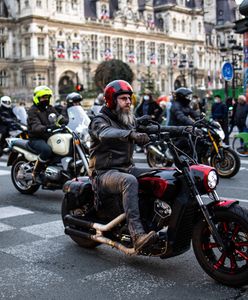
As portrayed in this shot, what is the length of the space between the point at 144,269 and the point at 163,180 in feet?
2.97

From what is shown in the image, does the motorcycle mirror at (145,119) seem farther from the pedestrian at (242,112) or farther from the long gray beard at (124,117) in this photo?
the pedestrian at (242,112)

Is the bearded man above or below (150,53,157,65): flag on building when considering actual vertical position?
below

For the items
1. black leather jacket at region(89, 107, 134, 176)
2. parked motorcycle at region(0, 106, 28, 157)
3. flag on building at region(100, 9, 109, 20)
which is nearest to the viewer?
black leather jacket at region(89, 107, 134, 176)

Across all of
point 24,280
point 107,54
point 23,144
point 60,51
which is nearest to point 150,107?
point 23,144

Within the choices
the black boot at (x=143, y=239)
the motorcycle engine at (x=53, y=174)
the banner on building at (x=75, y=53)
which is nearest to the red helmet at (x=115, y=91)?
the black boot at (x=143, y=239)

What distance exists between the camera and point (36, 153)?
8508 millimetres

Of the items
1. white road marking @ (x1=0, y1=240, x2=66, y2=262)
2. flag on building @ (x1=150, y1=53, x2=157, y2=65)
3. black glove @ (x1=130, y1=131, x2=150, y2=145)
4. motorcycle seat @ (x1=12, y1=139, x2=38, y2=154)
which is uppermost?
flag on building @ (x1=150, y1=53, x2=157, y2=65)

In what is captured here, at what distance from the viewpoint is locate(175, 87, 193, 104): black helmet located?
1014 cm

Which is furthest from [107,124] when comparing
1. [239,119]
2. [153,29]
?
[153,29]

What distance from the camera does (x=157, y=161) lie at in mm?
11812

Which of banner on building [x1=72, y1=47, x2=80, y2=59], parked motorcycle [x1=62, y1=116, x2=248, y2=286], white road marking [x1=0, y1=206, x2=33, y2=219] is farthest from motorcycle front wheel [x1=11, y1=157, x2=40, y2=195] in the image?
banner on building [x1=72, y1=47, x2=80, y2=59]

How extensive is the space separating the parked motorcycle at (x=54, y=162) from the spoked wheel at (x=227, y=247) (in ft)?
11.9

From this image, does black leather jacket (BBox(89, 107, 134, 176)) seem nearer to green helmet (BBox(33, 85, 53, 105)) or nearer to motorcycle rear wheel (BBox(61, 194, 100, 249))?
→ motorcycle rear wheel (BBox(61, 194, 100, 249))

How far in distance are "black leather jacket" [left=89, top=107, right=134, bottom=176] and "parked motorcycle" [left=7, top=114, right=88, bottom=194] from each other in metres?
2.86
